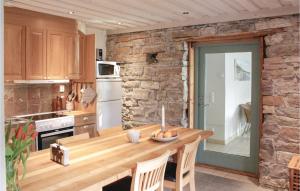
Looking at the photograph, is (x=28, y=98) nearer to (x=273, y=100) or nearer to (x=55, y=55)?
(x=55, y=55)

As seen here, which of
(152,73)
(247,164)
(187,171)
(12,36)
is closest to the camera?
(187,171)

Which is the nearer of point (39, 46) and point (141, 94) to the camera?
point (39, 46)

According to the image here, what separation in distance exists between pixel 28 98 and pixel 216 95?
299 centimetres

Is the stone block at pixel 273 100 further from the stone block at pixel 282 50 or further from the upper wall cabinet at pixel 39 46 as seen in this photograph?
the upper wall cabinet at pixel 39 46

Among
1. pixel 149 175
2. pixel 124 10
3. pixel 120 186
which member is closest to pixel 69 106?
pixel 124 10

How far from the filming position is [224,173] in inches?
Answer: 175

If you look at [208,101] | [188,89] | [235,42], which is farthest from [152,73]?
[235,42]

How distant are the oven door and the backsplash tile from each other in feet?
1.99

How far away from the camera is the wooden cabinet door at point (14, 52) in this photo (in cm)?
374

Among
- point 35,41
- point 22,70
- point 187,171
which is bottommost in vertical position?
point 187,171

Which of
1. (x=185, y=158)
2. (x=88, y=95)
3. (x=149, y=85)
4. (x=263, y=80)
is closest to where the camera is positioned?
(x=185, y=158)

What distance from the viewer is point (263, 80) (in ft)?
12.9

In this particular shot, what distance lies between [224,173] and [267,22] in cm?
232

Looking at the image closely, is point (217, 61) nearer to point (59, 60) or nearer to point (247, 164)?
point (247, 164)
